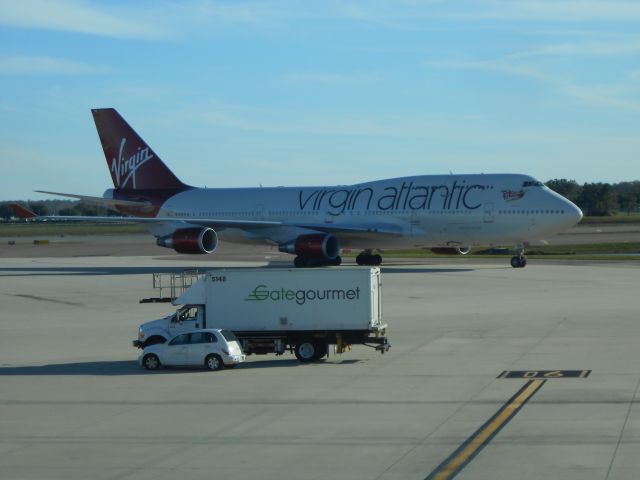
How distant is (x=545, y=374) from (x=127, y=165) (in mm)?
49702

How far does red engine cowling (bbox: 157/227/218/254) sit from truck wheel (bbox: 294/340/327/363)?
108ft

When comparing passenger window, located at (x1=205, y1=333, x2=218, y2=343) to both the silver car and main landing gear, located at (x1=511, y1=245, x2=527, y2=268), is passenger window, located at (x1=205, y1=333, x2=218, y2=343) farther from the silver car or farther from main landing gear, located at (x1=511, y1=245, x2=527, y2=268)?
main landing gear, located at (x1=511, y1=245, x2=527, y2=268)

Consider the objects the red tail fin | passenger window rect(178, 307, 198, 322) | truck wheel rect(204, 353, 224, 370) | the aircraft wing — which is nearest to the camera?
truck wheel rect(204, 353, 224, 370)

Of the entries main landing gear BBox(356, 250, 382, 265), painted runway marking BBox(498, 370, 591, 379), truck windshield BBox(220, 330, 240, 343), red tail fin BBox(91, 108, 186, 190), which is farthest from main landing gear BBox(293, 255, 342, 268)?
painted runway marking BBox(498, 370, 591, 379)

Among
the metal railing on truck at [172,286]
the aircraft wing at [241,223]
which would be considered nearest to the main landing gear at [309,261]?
the aircraft wing at [241,223]

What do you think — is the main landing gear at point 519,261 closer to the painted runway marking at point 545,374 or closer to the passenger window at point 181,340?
the painted runway marking at point 545,374

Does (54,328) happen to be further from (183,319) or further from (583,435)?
(583,435)

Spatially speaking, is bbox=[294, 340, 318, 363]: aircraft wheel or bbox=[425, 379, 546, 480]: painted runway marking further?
bbox=[294, 340, 318, 363]: aircraft wheel

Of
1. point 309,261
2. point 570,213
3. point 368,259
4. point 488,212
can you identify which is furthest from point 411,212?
point 570,213

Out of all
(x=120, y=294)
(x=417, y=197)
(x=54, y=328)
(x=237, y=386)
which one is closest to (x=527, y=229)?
(x=417, y=197)

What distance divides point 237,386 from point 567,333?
12.5m

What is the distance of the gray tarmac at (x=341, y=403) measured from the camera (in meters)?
15.3

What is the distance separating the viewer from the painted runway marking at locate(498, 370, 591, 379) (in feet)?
75.9

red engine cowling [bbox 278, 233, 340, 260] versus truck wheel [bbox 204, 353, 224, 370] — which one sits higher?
red engine cowling [bbox 278, 233, 340, 260]
